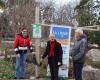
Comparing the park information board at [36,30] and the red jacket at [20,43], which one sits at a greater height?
the park information board at [36,30]

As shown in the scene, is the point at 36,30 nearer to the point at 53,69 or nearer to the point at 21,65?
the point at 21,65

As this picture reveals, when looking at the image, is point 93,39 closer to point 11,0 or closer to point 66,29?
point 66,29

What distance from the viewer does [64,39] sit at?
42.8 feet

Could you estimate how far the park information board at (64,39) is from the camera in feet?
42.4

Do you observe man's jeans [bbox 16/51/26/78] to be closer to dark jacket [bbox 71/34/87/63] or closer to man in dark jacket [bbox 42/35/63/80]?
man in dark jacket [bbox 42/35/63/80]

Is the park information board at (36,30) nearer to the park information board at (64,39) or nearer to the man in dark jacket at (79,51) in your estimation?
the park information board at (64,39)

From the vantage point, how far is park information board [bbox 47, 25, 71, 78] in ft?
42.4

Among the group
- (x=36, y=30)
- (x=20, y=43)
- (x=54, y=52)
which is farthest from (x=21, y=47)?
(x=54, y=52)

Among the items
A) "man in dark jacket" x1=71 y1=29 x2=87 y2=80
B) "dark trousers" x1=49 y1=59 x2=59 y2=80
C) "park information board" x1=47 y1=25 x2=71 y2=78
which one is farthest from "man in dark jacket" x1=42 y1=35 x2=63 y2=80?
"man in dark jacket" x1=71 y1=29 x2=87 y2=80

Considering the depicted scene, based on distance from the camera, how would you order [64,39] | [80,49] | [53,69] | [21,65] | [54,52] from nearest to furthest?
[80,49] → [54,52] → [53,69] → [21,65] → [64,39]

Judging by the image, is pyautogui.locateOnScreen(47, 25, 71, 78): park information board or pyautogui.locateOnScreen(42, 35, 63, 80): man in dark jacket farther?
pyautogui.locateOnScreen(47, 25, 71, 78): park information board

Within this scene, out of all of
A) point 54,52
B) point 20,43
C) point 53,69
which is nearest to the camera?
point 54,52

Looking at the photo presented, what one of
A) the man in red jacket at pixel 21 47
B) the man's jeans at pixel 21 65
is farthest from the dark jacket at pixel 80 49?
the man's jeans at pixel 21 65

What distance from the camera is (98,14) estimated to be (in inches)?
787
